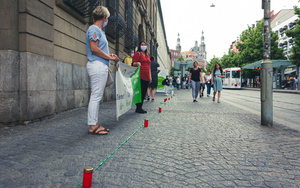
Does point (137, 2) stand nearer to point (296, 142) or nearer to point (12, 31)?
point (12, 31)

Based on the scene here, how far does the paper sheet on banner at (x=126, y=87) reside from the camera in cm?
471

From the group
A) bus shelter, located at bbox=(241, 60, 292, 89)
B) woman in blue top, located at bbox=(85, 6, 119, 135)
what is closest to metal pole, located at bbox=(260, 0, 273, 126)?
woman in blue top, located at bbox=(85, 6, 119, 135)

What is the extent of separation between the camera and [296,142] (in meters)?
3.58

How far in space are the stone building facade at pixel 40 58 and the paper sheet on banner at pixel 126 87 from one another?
1729mm

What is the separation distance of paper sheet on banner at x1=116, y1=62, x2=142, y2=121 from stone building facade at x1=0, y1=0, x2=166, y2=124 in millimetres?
1729

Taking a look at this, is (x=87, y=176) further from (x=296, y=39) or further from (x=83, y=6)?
(x=296, y=39)

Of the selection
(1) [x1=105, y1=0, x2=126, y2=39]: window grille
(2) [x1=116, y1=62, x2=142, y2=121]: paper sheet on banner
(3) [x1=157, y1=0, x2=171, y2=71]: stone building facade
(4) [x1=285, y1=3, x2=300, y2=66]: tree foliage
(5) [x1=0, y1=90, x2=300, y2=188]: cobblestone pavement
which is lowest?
(5) [x1=0, y1=90, x2=300, y2=188]: cobblestone pavement

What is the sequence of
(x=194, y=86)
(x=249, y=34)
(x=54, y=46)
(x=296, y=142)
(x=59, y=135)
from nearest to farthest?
(x=296, y=142)
(x=59, y=135)
(x=54, y=46)
(x=194, y=86)
(x=249, y=34)

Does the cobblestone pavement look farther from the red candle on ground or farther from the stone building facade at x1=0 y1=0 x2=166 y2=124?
the stone building facade at x1=0 y1=0 x2=166 y2=124

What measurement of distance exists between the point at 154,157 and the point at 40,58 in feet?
12.0

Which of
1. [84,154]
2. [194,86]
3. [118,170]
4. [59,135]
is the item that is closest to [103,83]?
[59,135]

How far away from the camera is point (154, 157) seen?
110 inches

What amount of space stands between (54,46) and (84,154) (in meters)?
4.07

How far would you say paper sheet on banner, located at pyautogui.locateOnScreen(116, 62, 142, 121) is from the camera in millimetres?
4715
